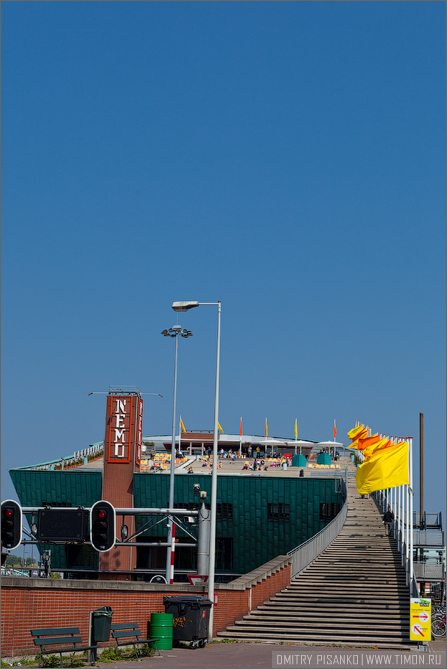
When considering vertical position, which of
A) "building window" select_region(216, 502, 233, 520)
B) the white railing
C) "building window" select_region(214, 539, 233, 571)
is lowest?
"building window" select_region(214, 539, 233, 571)

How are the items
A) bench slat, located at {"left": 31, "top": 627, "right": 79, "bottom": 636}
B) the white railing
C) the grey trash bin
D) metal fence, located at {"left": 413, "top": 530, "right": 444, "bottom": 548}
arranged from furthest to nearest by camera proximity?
metal fence, located at {"left": 413, "top": 530, "right": 444, "bottom": 548} → the white railing → the grey trash bin → bench slat, located at {"left": 31, "top": 627, "right": 79, "bottom": 636}

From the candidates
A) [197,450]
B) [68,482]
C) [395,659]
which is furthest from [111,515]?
[197,450]

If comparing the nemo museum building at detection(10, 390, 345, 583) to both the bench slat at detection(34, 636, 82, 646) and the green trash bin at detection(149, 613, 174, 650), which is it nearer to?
the green trash bin at detection(149, 613, 174, 650)

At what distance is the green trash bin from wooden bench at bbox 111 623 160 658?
17cm

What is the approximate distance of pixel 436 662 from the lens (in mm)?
19266

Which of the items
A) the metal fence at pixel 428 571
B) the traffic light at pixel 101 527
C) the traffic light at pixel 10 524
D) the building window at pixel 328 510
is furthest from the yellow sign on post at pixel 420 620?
the building window at pixel 328 510

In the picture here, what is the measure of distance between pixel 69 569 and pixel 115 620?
36978mm

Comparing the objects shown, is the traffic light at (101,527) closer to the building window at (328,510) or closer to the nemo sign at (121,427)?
the nemo sign at (121,427)

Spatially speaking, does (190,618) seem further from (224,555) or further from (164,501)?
(224,555)

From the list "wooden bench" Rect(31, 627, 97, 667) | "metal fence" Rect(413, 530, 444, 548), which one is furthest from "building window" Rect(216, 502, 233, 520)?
"wooden bench" Rect(31, 627, 97, 667)

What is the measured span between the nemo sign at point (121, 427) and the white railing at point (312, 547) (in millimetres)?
16344

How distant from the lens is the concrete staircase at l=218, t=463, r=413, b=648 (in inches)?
933

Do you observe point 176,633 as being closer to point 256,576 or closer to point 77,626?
point 77,626

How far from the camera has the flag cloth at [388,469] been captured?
1283 inches
